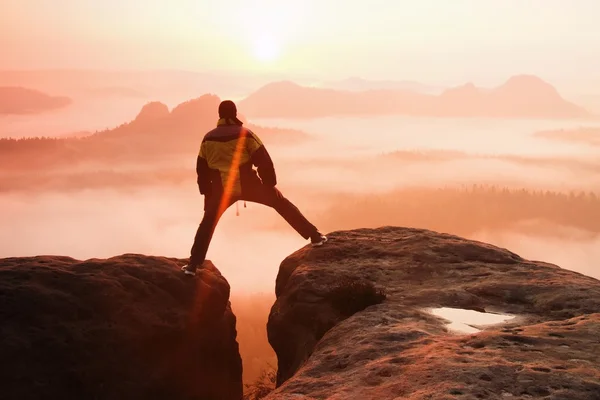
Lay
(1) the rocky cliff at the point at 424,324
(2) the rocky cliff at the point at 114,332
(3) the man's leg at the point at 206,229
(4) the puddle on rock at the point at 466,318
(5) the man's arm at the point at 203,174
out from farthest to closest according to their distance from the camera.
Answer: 1. (5) the man's arm at the point at 203,174
2. (3) the man's leg at the point at 206,229
3. (2) the rocky cliff at the point at 114,332
4. (4) the puddle on rock at the point at 466,318
5. (1) the rocky cliff at the point at 424,324

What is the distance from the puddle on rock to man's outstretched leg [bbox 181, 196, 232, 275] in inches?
234

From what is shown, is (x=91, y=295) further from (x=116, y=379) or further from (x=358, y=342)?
(x=358, y=342)

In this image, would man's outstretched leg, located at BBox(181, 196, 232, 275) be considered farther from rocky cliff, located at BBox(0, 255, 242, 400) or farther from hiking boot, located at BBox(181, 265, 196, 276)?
rocky cliff, located at BBox(0, 255, 242, 400)

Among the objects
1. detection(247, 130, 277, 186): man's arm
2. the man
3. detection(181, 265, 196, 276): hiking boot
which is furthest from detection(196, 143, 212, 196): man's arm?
detection(181, 265, 196, 276): hiking boot

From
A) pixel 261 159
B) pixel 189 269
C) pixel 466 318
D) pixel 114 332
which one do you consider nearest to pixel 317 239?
pixel 261 159

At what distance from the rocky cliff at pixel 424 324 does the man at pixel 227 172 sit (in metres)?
2.40

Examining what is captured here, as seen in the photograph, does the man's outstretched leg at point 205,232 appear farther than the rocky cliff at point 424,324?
Yes

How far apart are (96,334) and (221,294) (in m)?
3.61

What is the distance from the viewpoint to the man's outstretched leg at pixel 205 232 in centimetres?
1330

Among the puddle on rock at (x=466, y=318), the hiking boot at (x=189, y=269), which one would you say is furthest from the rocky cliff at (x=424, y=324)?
the hiking boot at (x=189, y=269)

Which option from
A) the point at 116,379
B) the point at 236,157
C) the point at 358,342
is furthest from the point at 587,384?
the point at 236,157

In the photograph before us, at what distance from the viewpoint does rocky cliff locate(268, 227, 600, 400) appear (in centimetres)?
672

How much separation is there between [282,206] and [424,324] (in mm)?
5749

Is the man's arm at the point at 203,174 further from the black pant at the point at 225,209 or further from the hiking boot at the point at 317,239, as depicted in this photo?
the hiking boot at the point at 317,239
